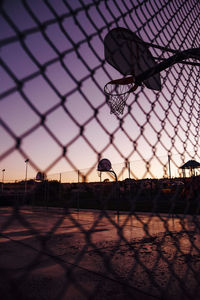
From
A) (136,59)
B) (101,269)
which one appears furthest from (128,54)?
(101,269)

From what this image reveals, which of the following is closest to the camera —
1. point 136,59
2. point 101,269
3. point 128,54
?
point 101,269

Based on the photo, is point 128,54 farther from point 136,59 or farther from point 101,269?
point 101,269

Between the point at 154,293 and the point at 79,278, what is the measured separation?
0.60m

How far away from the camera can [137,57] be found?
2623 millimetres

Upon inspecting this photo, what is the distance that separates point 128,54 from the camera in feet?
8.29

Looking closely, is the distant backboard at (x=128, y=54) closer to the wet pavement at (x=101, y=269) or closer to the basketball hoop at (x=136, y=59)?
the basketball hoop at (x=136, y=59)

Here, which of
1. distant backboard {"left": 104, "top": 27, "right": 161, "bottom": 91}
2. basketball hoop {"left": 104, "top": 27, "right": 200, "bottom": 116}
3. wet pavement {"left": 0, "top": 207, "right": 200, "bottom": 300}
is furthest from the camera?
basketball hoop {"left": 104, "top": 27, "right": 200, "bottom": 116}

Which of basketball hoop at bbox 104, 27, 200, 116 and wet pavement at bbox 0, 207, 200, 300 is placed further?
basketball hoop at bbox 104, 27, 200, 116

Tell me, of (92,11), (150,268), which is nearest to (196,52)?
(92,11)

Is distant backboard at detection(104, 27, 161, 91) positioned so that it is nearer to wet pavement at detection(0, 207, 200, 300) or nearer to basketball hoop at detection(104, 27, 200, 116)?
basketball hoop at detection(104, 27, 200, 116)

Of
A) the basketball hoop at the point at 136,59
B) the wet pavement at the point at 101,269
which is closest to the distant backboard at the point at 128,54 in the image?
the basketball hoop at the point at 136,59

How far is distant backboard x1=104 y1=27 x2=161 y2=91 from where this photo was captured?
6.85 feet

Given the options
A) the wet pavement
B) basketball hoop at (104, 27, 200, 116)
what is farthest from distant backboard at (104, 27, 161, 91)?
the wet pavement

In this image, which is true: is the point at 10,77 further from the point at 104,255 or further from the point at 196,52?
the point at 196,52
